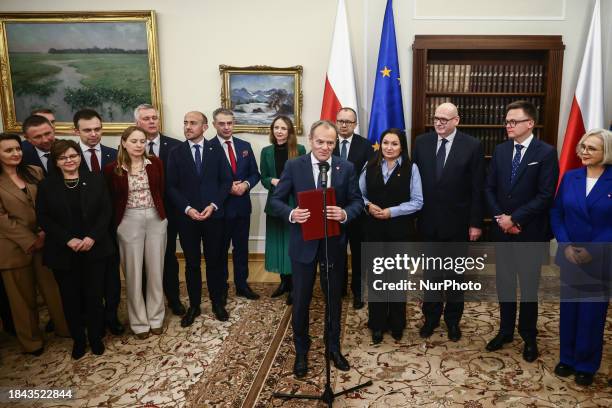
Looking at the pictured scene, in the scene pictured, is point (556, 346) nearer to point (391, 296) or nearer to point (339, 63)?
point (391, 296)

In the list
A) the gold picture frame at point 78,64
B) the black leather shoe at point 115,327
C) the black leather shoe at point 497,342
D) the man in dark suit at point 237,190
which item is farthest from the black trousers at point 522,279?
the gold picture frame at point 78,64

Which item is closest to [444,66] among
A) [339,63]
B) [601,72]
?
[339,63]

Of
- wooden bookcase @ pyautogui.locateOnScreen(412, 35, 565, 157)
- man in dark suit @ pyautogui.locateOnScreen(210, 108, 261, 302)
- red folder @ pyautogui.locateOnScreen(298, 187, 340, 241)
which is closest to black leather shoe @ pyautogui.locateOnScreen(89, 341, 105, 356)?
man in dark suit @ pyautogui.locateOnScreen(210, 108, 261, 302)

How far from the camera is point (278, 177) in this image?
418cm

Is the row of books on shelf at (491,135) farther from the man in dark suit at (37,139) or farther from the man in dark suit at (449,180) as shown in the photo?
the man in dark suit at (37,139)

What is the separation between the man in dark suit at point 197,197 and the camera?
11.9ft

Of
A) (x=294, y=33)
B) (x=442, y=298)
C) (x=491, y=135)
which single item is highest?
(x=294, y=33)

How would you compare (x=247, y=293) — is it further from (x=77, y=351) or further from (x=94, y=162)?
(x=94, y=162)

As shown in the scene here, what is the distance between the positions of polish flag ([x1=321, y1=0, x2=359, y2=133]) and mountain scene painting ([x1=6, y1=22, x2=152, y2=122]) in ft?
6.75

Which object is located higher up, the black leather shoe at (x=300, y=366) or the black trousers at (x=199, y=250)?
the black trousers at (x=199, y=250)

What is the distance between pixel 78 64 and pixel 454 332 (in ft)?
15.7

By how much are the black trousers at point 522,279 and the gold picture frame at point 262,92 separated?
2.83 m

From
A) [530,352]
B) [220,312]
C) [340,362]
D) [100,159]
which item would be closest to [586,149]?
[530,352]

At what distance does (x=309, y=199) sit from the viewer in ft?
8.48
